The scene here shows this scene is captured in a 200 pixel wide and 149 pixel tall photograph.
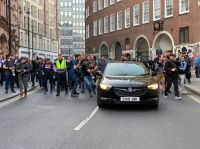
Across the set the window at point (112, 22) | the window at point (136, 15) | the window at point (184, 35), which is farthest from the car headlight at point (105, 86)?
the window at point (112, 22)

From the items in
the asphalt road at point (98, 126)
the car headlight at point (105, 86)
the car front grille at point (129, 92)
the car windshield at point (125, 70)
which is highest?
the car windshield at point (125, 70)

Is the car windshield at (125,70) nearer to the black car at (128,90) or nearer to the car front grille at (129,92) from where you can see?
the black car at (128,90)

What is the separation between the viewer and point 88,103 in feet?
50.4

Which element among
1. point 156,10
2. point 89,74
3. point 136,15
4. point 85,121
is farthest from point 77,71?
→ point 136,15

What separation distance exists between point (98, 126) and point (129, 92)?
2791 millimetres

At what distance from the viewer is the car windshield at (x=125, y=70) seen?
14.3 m

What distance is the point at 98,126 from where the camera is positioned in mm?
10234

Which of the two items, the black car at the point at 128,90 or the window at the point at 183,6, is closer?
the black car at the point at 128,90

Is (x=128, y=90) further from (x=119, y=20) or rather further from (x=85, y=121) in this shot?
(x=119, y=20)

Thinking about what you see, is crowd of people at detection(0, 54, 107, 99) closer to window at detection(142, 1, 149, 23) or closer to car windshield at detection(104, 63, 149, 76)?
car windshield at detection(104, 63, 149, 76)

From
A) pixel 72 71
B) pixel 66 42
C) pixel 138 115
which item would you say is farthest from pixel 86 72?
pixel 66 42

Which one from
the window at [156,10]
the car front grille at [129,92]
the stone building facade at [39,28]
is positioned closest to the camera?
the car front grille at [129,92]

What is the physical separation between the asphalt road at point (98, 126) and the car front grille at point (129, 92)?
47 centimetres

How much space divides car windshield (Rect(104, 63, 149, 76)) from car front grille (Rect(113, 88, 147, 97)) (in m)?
1.43
